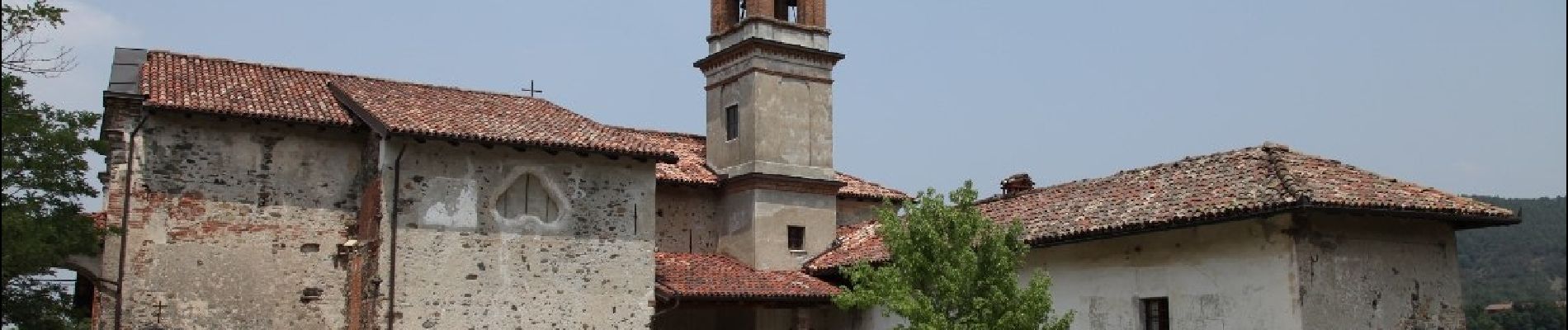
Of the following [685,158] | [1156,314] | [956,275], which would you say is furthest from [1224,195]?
[685,158]

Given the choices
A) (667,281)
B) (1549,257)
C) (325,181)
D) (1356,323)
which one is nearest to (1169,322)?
(1356,323)

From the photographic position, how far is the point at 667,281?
22672 millimetres

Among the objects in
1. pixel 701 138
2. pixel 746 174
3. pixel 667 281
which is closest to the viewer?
pixel 667 281

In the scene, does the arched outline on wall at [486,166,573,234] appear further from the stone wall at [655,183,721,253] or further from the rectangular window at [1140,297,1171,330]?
the rectangular window at [1140,297,1171,330]

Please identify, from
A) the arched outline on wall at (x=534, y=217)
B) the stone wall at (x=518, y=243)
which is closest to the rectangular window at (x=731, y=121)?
the stone wall at (x=518, y=243)

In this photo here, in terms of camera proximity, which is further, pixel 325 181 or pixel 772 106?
pixel 772 106

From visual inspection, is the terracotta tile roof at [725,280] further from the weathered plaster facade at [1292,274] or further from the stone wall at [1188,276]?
the weathered plaster facade at [1292,274]

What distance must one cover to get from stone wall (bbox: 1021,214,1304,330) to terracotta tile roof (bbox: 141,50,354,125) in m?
11.7

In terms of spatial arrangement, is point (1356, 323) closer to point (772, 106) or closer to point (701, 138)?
point (772, 106)

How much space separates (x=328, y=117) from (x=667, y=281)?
251 inches

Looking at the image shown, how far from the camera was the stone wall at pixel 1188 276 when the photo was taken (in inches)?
671

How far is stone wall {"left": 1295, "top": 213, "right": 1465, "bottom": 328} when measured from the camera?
16938mm

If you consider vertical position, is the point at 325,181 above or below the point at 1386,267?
above

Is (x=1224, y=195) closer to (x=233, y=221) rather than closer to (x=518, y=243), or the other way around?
(x=518, y=243)
